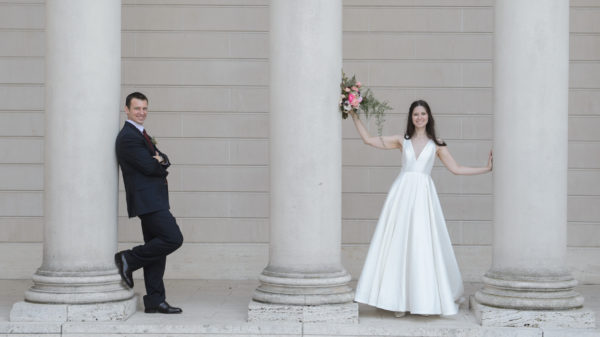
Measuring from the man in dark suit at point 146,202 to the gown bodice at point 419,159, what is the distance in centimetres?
223

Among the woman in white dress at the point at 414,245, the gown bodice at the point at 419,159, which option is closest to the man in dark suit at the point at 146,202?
the woman in white dress at the point at 414,245

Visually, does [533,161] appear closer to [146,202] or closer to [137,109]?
[146,202]

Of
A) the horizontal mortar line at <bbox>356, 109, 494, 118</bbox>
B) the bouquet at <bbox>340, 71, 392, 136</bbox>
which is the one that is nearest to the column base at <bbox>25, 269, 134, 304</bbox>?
the bouquet at <bbox>340, 71, 392, 136</bbox>

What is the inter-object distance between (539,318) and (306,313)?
79.3 inches

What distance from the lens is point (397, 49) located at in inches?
392

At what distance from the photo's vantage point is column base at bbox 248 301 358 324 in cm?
676

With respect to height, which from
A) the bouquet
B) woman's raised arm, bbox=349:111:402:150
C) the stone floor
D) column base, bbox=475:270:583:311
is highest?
the bouquet

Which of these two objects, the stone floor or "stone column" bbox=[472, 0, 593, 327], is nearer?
the stone floor

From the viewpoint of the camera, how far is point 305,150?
6906mm

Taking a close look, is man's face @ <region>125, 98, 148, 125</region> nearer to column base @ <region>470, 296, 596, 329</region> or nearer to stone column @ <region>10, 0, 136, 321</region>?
stone column @ <region>10, 0, 136, 321</region>

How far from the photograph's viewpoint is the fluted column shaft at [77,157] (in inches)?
272

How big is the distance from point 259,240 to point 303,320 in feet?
10.8

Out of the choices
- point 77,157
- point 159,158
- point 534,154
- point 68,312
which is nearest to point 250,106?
point 159,158

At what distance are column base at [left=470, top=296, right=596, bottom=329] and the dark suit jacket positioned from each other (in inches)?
122
